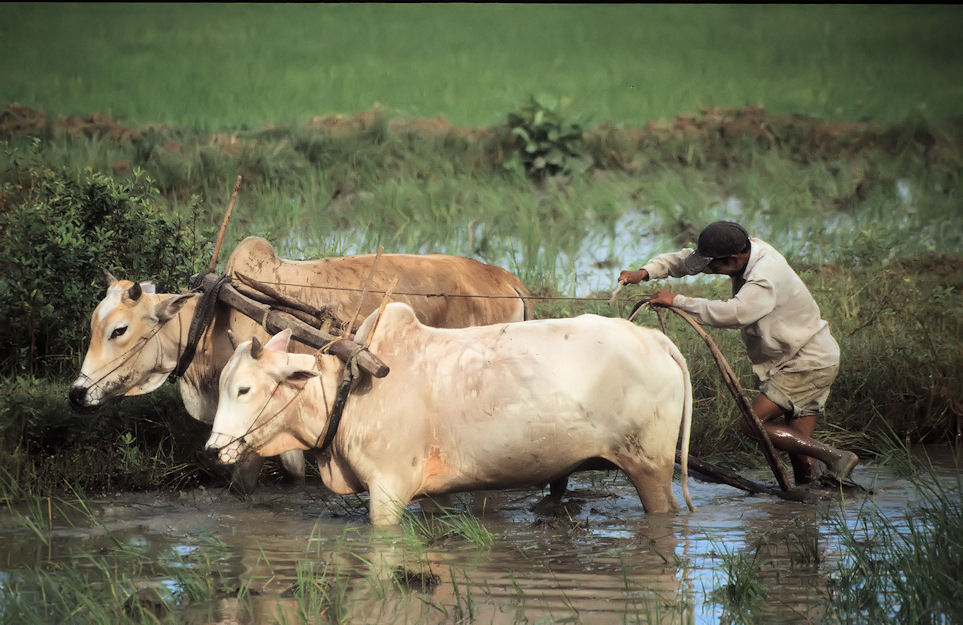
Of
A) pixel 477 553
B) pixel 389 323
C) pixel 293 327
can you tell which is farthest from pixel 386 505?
pixel 293 327

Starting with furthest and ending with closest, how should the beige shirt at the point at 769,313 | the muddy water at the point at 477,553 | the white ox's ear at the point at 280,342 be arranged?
the beige shirt at the point at 769,313 → the white ox's ear at the point at 280,342 → the muddy water at the point at 477,553

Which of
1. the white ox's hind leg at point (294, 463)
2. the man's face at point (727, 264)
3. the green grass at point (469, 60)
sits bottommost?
the white ox's hind leg at point (294, 463)

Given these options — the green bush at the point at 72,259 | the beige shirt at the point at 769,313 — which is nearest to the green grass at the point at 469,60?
the green bush at the point at 72,259

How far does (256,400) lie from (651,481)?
5.71 ft

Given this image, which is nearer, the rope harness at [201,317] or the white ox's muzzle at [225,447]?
the white ox's muzzle at [225,447]

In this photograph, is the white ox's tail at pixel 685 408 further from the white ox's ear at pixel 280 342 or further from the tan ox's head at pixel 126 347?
the tan ox's head at pixel 126 347

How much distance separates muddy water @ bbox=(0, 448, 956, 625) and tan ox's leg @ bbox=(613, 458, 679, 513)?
0.22 feet

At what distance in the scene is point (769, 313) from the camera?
19.9 ft

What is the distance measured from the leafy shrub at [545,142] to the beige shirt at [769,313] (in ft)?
19.1

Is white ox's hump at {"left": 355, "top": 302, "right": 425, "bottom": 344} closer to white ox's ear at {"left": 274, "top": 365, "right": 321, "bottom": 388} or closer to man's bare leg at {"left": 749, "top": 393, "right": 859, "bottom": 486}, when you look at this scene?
white ox's ear at {"left": 274, "top": 365, "right": 321, "bottom": 388}

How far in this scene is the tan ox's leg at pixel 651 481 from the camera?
560 cm

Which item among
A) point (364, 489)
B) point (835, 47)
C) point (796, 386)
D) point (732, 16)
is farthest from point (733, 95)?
point (364, 489)

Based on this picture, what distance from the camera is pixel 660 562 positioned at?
16.8 ft

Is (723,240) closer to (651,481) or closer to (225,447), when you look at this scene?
(651,481)
